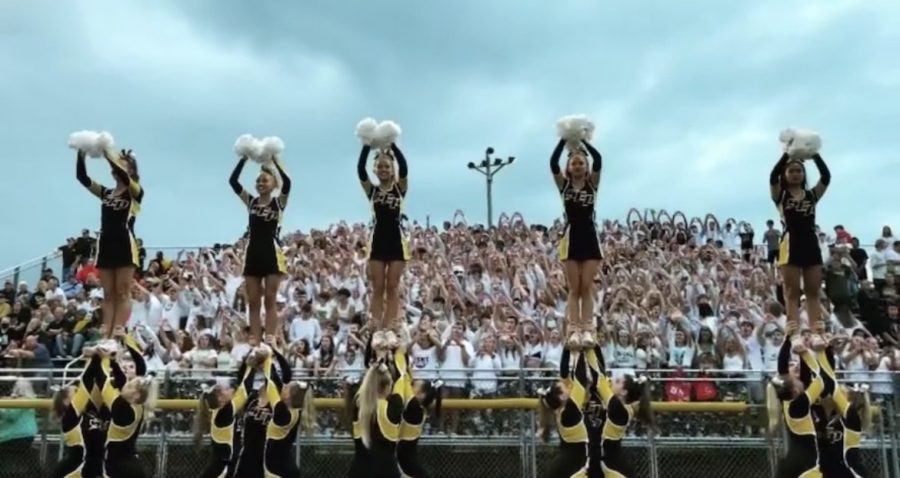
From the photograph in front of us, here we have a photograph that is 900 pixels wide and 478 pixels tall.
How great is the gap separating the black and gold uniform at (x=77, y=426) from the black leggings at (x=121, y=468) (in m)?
0.22

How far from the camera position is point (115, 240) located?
371 inches

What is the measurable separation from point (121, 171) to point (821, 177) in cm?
654

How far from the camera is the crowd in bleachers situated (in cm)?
1144

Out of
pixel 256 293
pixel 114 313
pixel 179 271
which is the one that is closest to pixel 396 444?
pixel 256 293

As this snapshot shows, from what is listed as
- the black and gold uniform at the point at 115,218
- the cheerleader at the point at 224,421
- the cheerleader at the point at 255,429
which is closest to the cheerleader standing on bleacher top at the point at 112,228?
the black and gold uniform at the point at 115,218

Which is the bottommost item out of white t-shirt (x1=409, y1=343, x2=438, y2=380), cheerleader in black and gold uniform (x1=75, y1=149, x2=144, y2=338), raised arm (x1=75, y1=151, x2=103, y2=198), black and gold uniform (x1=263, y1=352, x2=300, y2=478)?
black and gold uniform (x1=263, y1=352, x2=300, y2=478)

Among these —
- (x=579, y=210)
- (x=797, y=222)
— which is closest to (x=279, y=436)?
(x=579, y=210)

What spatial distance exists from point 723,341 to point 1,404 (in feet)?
26.0

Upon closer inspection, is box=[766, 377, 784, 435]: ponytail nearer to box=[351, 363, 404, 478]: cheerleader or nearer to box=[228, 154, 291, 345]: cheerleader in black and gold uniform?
box=[351, 363, 404, 478]: cheerleader

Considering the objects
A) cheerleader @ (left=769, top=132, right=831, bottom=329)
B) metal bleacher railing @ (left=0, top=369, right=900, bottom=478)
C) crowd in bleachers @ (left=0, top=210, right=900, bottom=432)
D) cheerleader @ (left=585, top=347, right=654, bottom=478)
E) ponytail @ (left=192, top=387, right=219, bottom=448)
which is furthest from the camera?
crowd in bleachers @ (left=0, top=210, right=900, bottom=432)

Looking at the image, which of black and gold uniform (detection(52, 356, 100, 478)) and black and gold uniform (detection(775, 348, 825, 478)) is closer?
black and gold uniform (detection(775, 348, 825, 478))

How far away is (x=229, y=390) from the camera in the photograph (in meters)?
8.70

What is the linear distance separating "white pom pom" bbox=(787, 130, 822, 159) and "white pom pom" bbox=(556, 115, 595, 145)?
1788 mm

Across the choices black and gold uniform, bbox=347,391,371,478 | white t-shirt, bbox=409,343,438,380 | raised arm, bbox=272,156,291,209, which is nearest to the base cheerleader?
raised arm, bbox=272,156,291,209
